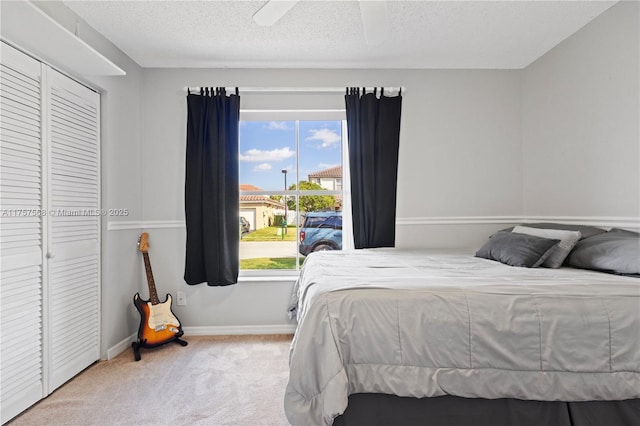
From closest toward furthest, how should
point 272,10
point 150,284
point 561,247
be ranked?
1. point 272,10
2. point 561,247
3. point 150,284

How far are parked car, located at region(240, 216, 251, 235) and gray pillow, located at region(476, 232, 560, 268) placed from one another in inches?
82.1

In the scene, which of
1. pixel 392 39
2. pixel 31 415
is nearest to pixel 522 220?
pixel 392 39

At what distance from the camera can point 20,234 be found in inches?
74.6

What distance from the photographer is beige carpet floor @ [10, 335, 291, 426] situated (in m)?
1.82


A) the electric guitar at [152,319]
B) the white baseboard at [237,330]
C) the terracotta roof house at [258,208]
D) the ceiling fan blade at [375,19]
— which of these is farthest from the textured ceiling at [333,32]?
the white baseboard at [237,330]

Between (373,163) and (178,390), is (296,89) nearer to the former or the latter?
(373,163)

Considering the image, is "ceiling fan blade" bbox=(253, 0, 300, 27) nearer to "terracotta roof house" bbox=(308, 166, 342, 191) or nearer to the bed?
the bed

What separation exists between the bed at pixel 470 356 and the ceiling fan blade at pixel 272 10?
133cm

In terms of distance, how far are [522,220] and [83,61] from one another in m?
3.60

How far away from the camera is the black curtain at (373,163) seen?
3027 millimetres

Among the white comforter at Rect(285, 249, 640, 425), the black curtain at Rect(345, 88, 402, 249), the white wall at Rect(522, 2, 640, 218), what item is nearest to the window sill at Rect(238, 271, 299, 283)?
the black curtain at Rect(345, 88, 402, 249)

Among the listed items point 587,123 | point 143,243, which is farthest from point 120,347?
point 587,123

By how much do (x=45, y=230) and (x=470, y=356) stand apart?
2385 millimetres

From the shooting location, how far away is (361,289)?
1423mm
